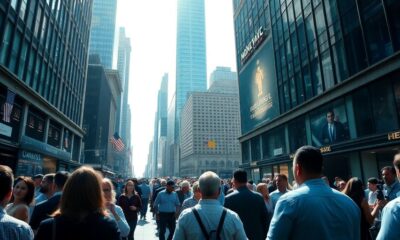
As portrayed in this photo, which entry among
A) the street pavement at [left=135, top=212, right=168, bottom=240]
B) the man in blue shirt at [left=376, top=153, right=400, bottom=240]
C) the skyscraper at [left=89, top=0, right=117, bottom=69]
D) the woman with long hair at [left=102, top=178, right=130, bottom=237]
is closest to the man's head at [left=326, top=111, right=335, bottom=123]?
the street pavement at [left=135, top=212, right=168, bottom=240]

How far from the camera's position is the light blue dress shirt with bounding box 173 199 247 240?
327cm

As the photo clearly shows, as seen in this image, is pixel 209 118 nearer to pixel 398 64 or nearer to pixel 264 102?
pixel 264 102

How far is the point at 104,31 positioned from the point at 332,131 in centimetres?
15795

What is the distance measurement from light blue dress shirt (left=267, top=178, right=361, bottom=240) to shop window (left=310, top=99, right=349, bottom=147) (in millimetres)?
20176

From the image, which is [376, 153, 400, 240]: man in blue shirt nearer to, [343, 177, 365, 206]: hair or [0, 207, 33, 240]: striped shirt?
[343, 177, 365, 206]: hair

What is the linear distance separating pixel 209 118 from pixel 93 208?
6278 inches

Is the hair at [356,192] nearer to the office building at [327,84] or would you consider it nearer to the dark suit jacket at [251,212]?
the dark suit jacket at [251,212]

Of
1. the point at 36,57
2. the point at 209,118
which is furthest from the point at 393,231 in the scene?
the point at 209,118

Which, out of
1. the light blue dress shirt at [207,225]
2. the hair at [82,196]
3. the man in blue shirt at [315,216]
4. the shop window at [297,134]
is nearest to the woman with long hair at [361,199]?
the man in blue shirt at [315,216]

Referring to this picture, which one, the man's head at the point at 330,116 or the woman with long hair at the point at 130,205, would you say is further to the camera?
the man's head at the point at 330,116

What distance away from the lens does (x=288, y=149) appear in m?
29.3

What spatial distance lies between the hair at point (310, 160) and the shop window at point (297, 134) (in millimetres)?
24911

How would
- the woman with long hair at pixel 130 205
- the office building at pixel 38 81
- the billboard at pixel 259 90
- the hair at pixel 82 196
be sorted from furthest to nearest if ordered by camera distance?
1. the billboard at pixel 259 90
2. the office building at pixel 38 81
3. the woman with long hair at pixel 130 205
4. the hair at pixel 82 196

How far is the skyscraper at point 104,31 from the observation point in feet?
497
